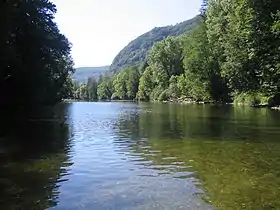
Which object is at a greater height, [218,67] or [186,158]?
[218,67]

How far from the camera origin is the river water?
12133 mm

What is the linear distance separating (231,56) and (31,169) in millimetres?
58928

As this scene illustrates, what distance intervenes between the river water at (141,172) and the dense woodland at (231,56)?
34.6m

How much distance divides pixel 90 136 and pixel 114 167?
39.2 feet

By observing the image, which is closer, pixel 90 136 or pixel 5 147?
pixel 5 147

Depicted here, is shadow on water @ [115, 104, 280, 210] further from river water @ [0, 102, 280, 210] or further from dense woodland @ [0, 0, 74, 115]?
dense woodland @ [0, 0, 74, 115]

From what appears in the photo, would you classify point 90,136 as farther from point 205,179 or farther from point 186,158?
point 205,179

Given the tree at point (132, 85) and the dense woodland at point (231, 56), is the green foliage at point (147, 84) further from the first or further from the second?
the dense woodland at point (231, 56)

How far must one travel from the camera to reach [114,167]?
17.5m

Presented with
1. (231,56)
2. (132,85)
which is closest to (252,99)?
(231,56)

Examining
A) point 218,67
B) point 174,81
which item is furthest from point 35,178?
point 174,81

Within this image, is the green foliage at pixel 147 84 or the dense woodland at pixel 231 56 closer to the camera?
the dense woodland at pixel 231 56

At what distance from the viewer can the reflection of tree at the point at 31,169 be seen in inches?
482

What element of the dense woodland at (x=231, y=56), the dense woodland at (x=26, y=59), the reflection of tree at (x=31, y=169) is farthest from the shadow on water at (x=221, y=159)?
the dense woodland at (x=231, y=56)
